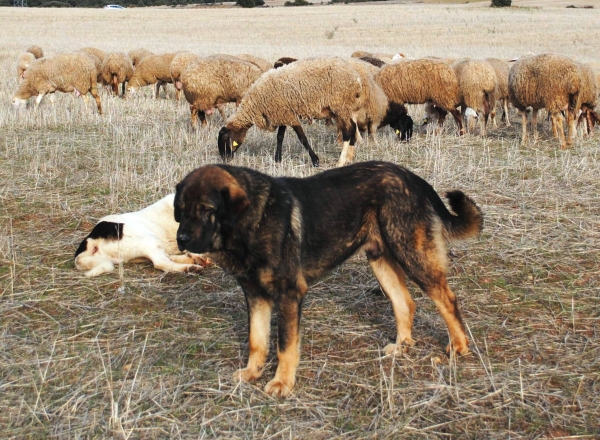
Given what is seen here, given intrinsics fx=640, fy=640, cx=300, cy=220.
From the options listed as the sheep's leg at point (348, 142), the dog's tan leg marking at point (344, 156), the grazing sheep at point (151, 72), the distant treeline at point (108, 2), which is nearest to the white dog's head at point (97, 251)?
the dog's tan leg marking at point (344, 156)

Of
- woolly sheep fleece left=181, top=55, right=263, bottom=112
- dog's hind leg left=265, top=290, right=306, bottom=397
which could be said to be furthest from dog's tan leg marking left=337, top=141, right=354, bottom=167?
dog's hind leg left=265, top=290, right=306, bottom=397

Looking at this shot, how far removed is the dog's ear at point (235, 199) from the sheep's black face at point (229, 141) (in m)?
6.95

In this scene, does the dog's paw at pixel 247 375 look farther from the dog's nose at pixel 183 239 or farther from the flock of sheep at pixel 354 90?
the flock of sheep at pixel 354 90

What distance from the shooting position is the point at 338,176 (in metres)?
4.28

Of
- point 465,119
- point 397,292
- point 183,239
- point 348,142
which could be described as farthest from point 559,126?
point 183,239

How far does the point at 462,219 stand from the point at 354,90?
6.49 metres

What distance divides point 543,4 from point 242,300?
2764 inches

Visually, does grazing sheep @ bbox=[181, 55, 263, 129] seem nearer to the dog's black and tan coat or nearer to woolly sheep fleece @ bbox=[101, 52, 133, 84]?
woolly sheep fleece @ bbox=[101, 52, 133, 84]

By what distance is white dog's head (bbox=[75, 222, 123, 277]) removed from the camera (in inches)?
230

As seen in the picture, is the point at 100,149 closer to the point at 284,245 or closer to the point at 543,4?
the point at 284,245

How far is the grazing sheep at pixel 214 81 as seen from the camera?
523 inches

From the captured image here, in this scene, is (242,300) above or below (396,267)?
below

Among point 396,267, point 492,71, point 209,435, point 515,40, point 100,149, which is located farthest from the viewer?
point 515,40

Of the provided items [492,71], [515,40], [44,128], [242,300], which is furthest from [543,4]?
[242,300]
